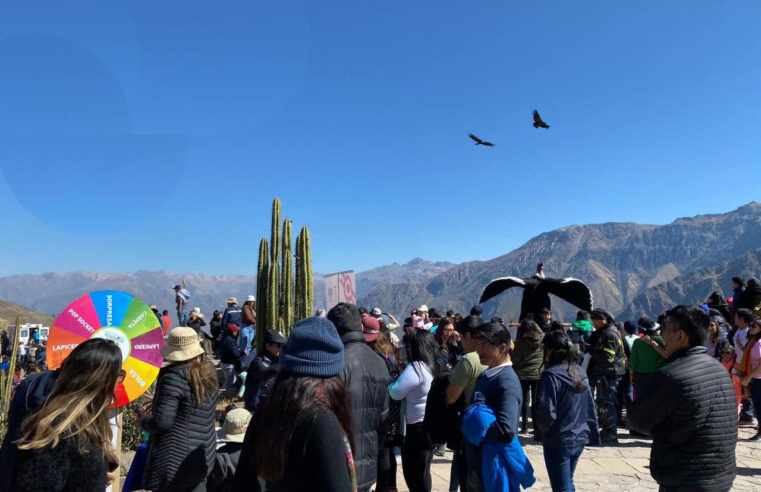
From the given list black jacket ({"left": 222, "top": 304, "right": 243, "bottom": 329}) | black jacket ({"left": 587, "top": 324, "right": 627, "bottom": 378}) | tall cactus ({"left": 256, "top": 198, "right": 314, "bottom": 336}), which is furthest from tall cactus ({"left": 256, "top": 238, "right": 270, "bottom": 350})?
black jacket ({"left": 587, "top": 324, "right": 627, "bottom": 378})

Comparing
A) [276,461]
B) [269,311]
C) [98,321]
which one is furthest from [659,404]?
[269,311]

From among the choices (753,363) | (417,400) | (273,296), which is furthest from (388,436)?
(273,296)

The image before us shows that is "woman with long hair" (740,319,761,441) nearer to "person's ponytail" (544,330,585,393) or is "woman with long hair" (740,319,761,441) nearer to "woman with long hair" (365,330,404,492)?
"person's ponytail" (544,330,585,393)

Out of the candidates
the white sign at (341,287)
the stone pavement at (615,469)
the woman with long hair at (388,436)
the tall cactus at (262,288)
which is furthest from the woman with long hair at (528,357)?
the tall cactus at (262,288)

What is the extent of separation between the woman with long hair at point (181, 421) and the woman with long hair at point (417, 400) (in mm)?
1540

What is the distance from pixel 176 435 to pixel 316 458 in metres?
1.83

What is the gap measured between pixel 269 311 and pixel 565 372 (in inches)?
430

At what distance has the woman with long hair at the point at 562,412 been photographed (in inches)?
140

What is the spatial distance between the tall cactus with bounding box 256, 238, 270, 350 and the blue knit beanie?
11329 mm

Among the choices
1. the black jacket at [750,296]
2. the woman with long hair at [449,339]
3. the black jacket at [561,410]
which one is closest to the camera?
the black jacket at [561,410]

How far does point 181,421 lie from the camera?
9.77 ft

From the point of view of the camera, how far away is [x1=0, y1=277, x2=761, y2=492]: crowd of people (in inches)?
64.6

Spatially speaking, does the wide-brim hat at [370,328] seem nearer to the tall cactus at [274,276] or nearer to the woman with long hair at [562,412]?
the woman with long hair at [562,412]

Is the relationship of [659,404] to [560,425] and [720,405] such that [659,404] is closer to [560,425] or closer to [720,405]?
[720,405]
